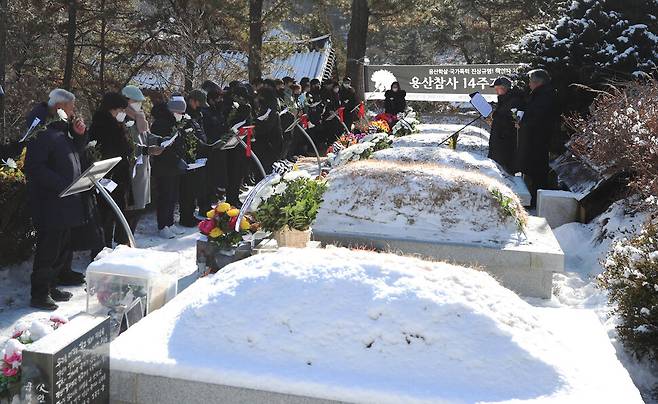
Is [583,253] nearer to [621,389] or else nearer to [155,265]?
[621,389]

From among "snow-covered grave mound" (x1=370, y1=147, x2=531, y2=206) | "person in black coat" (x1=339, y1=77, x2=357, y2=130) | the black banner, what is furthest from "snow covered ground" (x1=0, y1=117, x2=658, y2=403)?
the black banner

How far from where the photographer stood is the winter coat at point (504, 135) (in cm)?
1205

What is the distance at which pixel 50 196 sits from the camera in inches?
237

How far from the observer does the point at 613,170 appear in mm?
9531

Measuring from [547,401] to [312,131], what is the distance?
1343 cm

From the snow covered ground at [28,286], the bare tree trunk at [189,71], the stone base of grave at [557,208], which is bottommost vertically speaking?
the snow covered ground at [28,286]

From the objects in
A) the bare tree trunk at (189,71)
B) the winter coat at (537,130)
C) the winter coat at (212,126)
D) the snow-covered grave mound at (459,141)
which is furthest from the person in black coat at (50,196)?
the bare tree trunk at (189,71)

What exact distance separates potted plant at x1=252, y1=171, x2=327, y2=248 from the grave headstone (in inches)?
118

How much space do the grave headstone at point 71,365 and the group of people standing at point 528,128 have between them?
859 cm

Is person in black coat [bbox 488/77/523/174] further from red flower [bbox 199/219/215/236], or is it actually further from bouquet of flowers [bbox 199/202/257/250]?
red flower [bbox 199/219/215/236]

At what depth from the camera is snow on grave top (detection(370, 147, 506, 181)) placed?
914 cm

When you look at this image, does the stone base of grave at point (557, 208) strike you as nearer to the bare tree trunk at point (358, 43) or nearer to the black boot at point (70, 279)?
the black boot at point (70, 279)

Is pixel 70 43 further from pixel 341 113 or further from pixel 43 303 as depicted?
pixel 43 303

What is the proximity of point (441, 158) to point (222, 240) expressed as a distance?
389 cm
